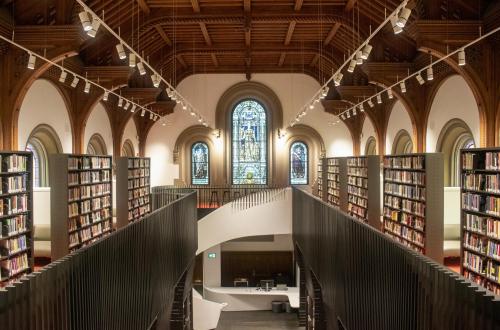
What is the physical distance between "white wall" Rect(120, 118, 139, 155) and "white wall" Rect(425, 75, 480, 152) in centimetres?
980

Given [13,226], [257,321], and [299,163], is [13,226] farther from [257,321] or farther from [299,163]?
[299,163]

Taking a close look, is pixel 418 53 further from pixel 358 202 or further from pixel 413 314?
pixel 413 314

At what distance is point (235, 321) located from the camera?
16.8 m

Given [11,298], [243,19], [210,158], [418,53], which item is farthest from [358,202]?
[11,298]

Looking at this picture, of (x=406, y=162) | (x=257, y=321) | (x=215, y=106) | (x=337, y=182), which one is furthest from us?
(x=215, y=106)

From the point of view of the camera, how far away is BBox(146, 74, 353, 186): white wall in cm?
2016

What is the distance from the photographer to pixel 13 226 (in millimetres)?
7402

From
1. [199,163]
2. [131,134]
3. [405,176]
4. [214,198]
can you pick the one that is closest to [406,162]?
[405,176]

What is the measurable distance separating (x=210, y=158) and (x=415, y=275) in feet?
55.0

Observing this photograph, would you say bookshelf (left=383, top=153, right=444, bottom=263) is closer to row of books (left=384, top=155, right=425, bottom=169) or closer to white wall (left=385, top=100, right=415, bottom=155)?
row of books (left=384, top=155, right=425, bottom=169)

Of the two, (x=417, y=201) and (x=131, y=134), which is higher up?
(x=131, y=134)

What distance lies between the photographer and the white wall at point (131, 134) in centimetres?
1785

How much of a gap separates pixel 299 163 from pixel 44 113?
11094mm

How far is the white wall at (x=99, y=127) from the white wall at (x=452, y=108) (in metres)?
8.99
